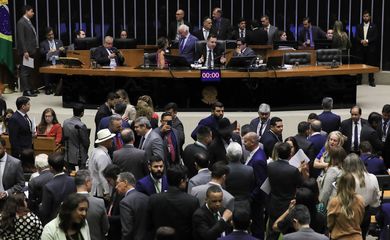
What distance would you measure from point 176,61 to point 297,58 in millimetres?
3037

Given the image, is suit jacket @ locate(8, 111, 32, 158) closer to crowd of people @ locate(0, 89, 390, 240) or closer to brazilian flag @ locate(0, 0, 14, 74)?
crowd of people @ locate(0, 89, 390, 240)

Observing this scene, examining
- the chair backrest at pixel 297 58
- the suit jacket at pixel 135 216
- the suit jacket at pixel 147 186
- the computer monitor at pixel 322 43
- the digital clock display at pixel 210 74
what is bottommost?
the suit jacket at pixel 135 216

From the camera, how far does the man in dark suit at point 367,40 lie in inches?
969

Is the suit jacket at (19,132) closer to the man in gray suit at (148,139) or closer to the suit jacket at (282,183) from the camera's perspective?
the man in gray suit at (148,139)

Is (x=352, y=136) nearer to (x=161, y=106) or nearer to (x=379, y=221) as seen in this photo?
(x=379, y=221)

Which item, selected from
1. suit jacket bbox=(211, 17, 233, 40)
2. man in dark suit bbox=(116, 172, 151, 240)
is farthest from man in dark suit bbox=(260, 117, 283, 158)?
suit jacket bbox=(211, 17, 233, 40)

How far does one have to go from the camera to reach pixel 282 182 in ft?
34.5

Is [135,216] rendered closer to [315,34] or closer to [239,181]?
[239,181]

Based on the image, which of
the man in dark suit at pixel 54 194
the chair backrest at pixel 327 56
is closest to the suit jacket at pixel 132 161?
the man in dark suit at pixel 54 194

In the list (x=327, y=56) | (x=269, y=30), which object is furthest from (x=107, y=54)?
(x=327, y=56)

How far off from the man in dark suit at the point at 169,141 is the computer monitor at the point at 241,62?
6776 mm

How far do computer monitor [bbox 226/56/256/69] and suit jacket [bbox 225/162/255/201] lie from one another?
358 inches

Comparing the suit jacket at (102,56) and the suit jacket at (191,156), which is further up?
the suit jacket at (102,56)

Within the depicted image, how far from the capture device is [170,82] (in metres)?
20.1
